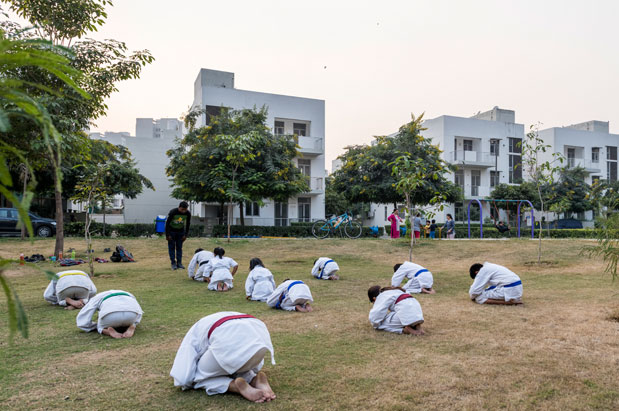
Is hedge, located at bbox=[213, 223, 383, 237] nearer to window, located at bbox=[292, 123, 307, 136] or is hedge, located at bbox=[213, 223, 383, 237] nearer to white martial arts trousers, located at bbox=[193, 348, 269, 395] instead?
window, located at bbox=[292, 123, 307, 136]

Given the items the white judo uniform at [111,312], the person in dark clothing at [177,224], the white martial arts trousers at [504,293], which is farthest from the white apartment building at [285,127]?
the white judo uniform at [111,312]

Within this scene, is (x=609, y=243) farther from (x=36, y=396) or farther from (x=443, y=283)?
(x=36, y=396)

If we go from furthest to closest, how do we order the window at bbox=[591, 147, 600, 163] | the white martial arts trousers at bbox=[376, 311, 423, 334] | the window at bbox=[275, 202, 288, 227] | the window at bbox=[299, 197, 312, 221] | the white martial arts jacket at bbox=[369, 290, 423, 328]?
the window at bbox=[591, 147, 600, 163]
the window at bbox=[299, 197, 312, 221]
the window at bbox=[275, 202, 288, 227]
the white martial arts trousers at bbox=[376, 311, 423, 334]
the white martial arts jacket at bbox=[369, 290, 423, 328]

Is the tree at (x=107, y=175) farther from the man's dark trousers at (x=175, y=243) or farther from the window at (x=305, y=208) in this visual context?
the window at (x=305, y=208)

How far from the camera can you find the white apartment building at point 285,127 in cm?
2723

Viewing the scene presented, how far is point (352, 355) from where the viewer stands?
4.57 metres

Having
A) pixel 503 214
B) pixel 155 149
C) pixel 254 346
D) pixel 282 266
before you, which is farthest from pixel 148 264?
pixel 503 214

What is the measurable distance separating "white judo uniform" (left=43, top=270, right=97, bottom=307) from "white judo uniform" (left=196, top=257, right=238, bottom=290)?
229 cm

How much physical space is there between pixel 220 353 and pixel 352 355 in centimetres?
169

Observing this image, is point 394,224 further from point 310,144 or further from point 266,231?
point 310,144

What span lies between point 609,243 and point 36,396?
6.68m

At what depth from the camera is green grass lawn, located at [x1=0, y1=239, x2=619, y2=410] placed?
342cm

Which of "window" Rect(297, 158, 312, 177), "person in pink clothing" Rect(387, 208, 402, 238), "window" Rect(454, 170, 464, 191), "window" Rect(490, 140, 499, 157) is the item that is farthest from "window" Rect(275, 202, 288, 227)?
"window" Rect(490, 140, 499, 157)

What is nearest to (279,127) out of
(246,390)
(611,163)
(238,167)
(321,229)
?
(238,167)
